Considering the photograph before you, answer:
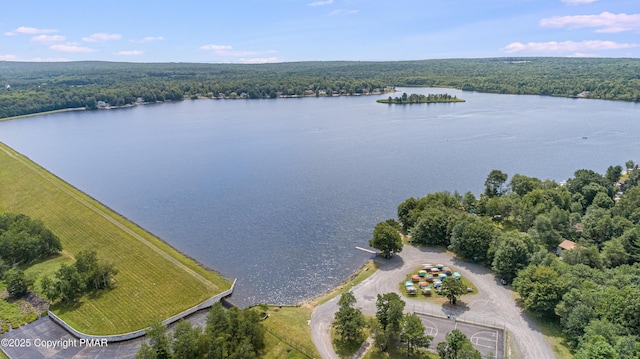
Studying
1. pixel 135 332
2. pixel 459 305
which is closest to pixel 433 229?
pixel 459 305

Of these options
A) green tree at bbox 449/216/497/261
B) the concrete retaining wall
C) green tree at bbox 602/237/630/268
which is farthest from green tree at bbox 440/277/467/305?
the concrete retaining wall

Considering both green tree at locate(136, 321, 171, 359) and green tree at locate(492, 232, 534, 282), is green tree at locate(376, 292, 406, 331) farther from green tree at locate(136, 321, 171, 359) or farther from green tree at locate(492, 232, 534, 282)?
green tree at locate(136, 321, 171, 359)

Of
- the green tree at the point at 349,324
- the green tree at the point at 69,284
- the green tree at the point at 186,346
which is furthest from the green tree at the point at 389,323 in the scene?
the green tree at the point at 69,284

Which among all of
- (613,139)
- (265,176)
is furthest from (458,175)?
(613,139)

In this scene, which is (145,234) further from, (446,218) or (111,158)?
(111,158)

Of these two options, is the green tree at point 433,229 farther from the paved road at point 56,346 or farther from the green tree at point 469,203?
the paved road at point 56,346
